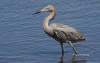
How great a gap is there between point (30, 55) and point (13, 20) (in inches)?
145

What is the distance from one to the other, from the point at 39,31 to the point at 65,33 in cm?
248

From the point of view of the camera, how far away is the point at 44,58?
1159 centimetres

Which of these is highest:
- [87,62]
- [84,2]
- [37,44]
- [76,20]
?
[84,2]

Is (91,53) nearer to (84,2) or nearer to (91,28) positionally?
(91,28)

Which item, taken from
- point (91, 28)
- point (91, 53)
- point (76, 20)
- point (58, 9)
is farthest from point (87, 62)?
point (58, 9)

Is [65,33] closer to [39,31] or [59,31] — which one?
[59,31]

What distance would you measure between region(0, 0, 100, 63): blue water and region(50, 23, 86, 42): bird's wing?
1.66 feet

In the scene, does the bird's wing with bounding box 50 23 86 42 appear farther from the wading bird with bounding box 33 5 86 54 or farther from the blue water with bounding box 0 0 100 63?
the blue water with bounding box 0 0 100 63

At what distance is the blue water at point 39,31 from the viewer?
11.7 meters

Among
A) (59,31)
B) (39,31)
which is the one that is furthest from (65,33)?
(39,31)

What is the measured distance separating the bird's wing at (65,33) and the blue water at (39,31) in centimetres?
50

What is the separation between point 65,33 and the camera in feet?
38.4

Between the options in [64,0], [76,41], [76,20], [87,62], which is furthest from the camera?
[64,0]

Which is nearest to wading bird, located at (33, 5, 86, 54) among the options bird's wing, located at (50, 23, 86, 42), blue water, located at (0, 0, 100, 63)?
bird's wing, located at (50, 23, 86, 42)
